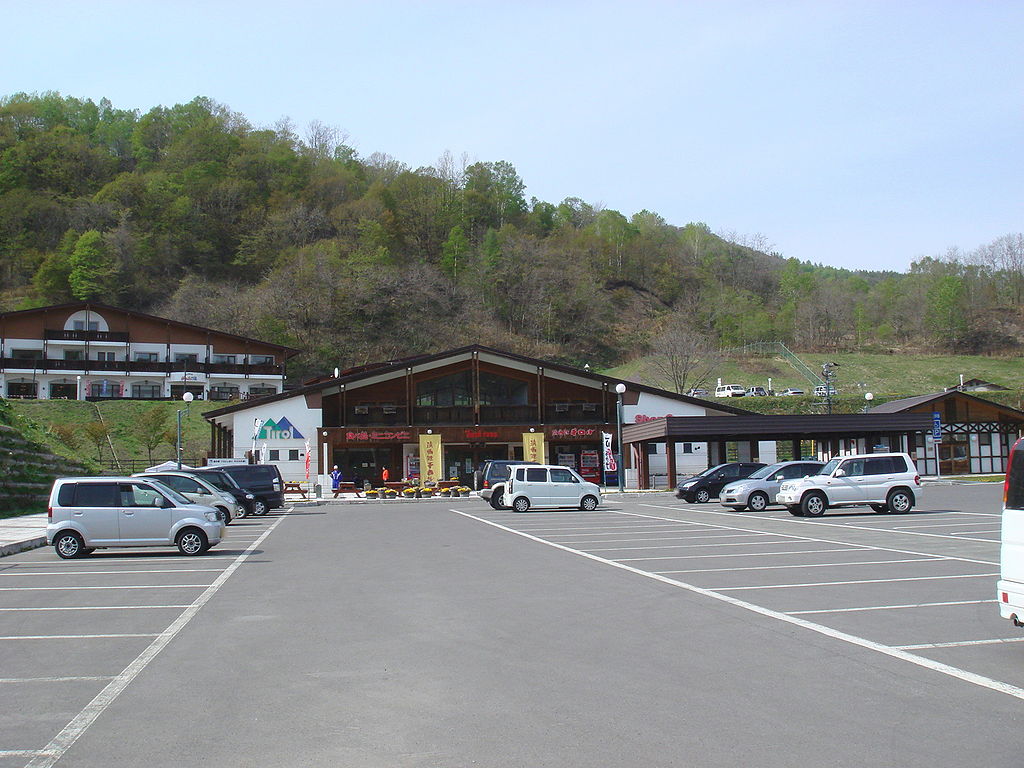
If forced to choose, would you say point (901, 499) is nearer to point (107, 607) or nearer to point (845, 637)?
point (845, 637)

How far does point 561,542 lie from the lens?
65.4ft

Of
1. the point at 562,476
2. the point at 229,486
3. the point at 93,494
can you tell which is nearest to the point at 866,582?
the point at 93,494

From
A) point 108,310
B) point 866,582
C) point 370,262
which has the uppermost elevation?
point 370,262

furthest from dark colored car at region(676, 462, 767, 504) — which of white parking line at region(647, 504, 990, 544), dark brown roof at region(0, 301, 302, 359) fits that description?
dark brown roof at region(0, 301, 302, 359)

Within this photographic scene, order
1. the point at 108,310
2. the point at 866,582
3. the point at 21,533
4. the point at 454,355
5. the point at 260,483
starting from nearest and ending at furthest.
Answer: the point at 866,582
the point at 21,533
the point at 260,483
the point at 454,355
the point at 108,310

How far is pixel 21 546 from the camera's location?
19438mm

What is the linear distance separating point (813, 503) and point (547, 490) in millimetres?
9871

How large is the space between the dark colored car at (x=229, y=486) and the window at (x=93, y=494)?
48.1 feet

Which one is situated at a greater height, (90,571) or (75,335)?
(75,335)

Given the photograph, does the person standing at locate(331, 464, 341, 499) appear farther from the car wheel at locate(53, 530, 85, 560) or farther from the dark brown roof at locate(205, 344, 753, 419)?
the car wheel at locate(53, 530, 85, 560)

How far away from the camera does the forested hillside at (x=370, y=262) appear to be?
10319 cm

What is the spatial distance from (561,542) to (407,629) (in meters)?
10.6

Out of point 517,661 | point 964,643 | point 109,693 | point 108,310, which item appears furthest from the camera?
point 108,310

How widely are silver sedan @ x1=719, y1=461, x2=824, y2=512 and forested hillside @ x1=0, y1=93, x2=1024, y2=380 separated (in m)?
67.7
